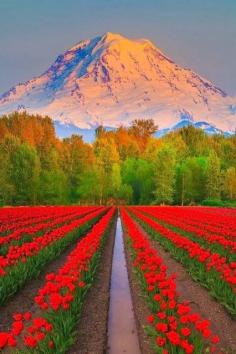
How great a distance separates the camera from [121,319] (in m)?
9.27

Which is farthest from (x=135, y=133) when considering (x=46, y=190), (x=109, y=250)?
(x=109, y=250)

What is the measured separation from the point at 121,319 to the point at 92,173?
228 ft

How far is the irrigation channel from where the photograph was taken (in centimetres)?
765

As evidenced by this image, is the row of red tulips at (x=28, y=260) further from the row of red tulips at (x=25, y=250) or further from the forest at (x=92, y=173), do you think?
the forest at (x=92, y=173)

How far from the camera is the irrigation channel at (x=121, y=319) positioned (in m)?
7.65

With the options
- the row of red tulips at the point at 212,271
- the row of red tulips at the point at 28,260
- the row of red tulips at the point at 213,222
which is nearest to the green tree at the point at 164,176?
the row of red tulips at the point at 213,222

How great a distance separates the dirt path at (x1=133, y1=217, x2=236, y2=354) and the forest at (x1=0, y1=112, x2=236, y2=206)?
53406mm

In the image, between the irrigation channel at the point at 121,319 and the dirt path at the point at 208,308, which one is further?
the dirt path at the point at 208,308

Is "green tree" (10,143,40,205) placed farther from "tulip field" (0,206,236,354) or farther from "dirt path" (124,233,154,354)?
"dirt path" (124,233,154,354)

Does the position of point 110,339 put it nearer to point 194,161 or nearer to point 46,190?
point 46,190

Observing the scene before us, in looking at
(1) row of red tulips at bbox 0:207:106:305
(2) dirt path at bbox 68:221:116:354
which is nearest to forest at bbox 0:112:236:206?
(1) row of red tulips at bbox 0:207:106:305

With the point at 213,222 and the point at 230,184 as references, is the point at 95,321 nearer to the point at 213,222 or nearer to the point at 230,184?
the point at 213,222

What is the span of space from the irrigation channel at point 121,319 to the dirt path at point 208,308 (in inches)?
58.1

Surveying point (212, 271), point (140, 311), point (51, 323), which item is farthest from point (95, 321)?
point (212, 271)
